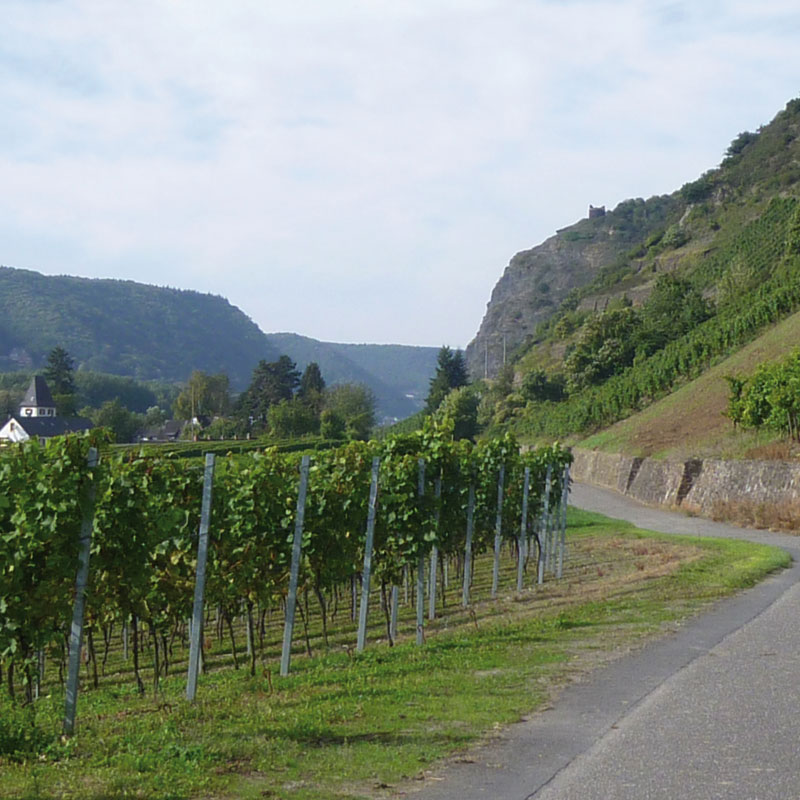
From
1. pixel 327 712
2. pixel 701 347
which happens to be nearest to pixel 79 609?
pixel 327 712

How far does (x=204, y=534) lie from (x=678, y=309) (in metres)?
96.0

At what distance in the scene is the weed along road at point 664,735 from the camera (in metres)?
6.50

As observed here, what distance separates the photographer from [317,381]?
168 m

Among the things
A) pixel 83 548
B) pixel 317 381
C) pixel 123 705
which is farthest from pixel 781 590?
pixel 317 381

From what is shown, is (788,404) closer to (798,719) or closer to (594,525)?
(594,525)

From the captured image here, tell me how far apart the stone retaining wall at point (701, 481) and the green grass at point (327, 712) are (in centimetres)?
2609

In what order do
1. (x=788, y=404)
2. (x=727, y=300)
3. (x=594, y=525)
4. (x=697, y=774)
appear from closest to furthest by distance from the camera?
(x=697, y=774)
(x=594, y=525)
(x=788, y=404)
(x=727, y=300)

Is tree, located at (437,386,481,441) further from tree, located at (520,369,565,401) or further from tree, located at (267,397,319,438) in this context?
tree, located at (267,397,319,438)

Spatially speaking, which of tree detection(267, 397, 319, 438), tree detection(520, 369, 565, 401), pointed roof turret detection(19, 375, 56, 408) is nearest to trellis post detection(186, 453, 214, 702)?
tree detection(520, 369, 565, 401)

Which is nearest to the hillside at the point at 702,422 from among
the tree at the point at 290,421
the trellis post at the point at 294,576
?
the trellis post at the point at 294,576

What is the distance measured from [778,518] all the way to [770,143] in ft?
508

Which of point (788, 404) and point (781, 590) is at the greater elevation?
point (788, 404)

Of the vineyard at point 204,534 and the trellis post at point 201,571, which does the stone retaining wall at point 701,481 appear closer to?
the vineyard at point 204,534

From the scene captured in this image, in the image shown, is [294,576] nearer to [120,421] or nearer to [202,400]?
[120,421]
